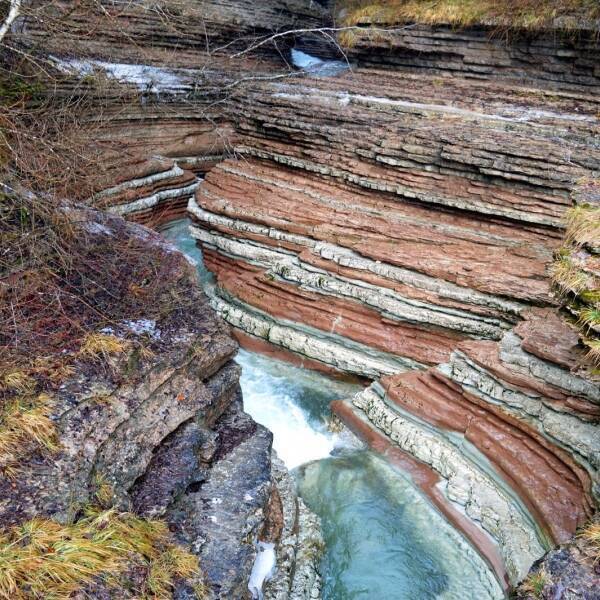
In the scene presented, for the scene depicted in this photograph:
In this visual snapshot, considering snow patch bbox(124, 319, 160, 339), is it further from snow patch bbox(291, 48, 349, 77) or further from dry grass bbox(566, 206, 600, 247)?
snow patch bbox(291, 48, 349, 77)

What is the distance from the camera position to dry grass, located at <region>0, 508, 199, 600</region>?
2989 mm

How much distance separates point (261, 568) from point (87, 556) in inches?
76.4

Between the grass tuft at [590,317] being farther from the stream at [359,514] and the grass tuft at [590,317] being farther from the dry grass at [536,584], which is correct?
the stream at [359,514]

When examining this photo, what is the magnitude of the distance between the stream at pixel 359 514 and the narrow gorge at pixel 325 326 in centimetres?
3

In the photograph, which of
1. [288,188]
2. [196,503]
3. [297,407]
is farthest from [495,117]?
[196,503]

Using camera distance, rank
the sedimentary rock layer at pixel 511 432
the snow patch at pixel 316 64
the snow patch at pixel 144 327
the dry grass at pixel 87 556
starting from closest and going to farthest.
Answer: the dry grass at pixel 87 556
the snow patch at pixel 144 327
the sedimentary rock layer at pixel 511 432
the snow patch at pixel 316 64

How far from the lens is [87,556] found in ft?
10.6

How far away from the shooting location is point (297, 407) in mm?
7543

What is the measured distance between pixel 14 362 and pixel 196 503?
5.54ft

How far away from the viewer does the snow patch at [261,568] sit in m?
4.57

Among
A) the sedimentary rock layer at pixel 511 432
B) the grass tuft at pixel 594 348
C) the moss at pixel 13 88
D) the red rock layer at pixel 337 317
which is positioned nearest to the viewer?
the grass tuft at pixel 594 348

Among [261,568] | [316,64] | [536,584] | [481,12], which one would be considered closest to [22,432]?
[261,568]

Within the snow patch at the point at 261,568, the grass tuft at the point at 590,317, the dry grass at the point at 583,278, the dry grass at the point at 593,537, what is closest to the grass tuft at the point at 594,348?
the dry grass at the point at 583,278

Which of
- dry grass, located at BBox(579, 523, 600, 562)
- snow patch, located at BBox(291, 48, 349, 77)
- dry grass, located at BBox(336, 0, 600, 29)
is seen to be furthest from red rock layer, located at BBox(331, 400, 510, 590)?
snow patch, located at BBox(291, 48, 349, 77)
